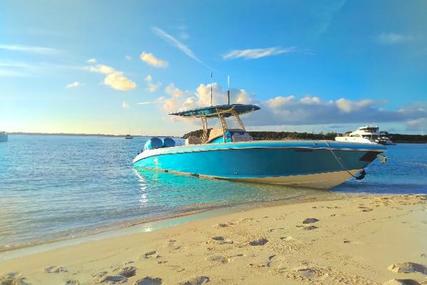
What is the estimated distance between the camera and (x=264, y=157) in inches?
642

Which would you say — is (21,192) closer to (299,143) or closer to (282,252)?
(299,143)

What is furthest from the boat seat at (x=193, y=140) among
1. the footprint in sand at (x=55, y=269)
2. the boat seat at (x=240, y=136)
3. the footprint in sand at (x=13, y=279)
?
the footprint in sand at (x=13, y=279)

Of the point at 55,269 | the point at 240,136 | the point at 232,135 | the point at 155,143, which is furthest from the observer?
the point at 155,143

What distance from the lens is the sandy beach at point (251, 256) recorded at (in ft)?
15.5

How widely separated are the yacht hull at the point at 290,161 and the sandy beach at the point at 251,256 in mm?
6903

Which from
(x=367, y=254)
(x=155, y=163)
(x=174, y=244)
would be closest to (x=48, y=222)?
(x=174, y=244)

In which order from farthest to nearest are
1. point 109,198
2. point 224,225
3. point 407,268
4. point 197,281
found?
1. point 109,198
2. point 224,225
3. point 407,268
4. point 197,281

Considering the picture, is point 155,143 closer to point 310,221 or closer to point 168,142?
point 168,142

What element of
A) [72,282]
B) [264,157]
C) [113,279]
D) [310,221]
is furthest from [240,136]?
[72,282]

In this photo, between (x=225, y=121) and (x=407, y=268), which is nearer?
(x=407, y=268)

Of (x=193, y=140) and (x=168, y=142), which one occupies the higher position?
(x=193, y=140)

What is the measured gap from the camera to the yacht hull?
50.6 ft

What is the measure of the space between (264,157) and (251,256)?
10.9 meters

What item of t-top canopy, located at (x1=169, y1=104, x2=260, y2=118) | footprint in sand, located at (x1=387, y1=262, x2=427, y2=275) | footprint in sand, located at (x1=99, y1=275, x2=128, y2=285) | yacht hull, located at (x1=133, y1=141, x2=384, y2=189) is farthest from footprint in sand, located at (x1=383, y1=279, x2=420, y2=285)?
t-top canopy, located at (x1=169, y1=104, x2=260, y2=118)
